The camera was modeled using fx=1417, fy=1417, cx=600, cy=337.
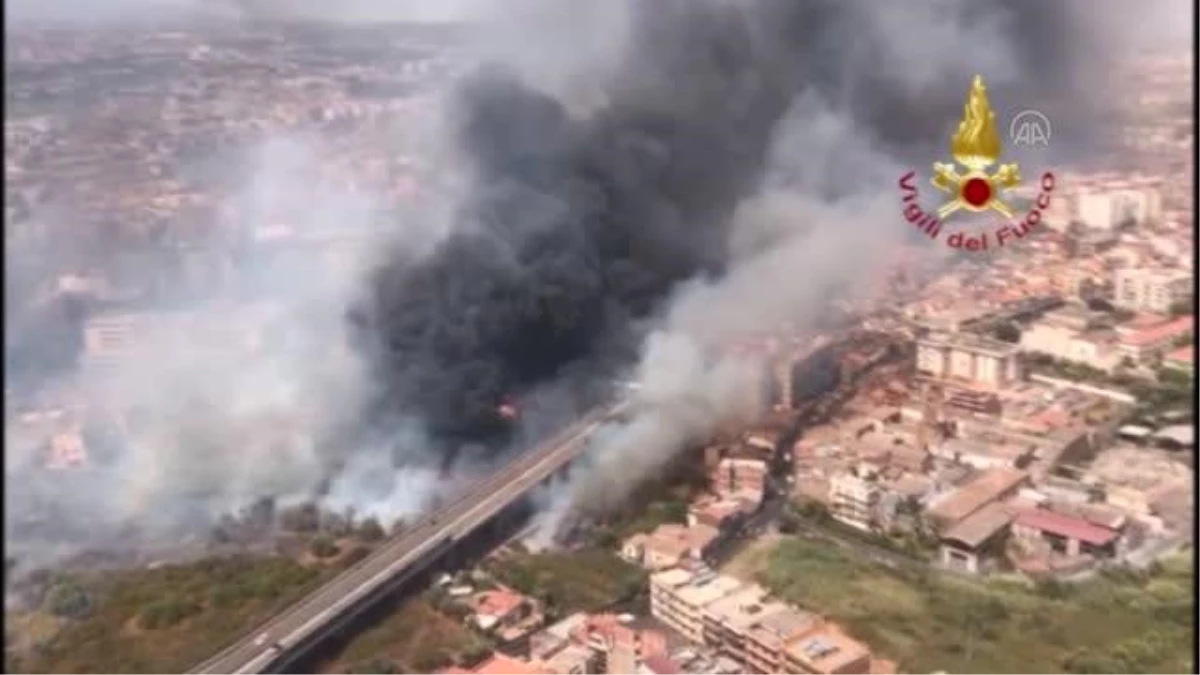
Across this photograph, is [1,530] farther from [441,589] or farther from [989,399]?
[989,399]

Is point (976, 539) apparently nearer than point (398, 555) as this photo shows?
No

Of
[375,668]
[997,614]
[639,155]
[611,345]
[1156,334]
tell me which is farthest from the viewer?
[639,155]

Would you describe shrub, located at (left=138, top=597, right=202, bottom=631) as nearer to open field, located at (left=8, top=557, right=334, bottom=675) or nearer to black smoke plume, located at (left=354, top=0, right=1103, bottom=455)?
open field, located at (left=8, top=557, right=334, bottom=675)

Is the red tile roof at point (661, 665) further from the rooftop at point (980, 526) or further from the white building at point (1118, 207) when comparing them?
the white building at point (1118, 207)

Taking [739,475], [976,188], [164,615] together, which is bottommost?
[164,615]

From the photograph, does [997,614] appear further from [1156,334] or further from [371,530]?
[371,530]

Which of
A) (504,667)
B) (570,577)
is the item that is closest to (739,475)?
(570,577)

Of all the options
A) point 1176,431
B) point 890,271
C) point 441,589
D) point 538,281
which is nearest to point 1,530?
point 441,589

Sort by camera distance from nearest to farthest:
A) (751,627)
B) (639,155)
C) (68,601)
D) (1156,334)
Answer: (68,601) < (751,627) < (1156,334) < (639,155)

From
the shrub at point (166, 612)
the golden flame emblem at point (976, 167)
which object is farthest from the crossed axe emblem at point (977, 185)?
the shrub at point (166, 612)
